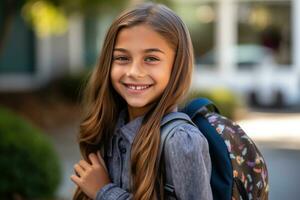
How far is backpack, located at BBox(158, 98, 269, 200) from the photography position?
71.5 inches

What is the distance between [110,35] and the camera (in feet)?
6.39

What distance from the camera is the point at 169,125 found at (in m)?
1.81

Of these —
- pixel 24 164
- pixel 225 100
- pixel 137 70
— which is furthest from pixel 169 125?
pixel 225 100

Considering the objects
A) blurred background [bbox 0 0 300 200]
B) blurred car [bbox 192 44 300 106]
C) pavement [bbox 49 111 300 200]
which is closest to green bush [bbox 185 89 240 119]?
blurred background [bbox 0 0 300 200]

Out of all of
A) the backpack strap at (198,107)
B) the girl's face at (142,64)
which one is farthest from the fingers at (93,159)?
the backpack strap at (198,107)

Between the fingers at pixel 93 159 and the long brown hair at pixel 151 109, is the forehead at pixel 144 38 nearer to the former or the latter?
the long brown hair at pixel 151 109

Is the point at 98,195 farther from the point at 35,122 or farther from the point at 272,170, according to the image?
the point at 35,122

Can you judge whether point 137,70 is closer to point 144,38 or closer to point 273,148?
point 144,38

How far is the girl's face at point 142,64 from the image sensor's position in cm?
187

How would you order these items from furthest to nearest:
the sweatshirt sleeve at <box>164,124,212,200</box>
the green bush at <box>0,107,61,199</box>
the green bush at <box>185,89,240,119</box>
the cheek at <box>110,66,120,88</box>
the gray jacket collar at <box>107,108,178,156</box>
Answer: the green bush at <box>185,89,240,119</box> < the green bush at <box>0,107,61,199</box> < the cheek at <box>110,66,120,88</box> < the gray jacket collar at <box>107,108,178,156</box> < the sweatshirt sleeve at <box>164,124,212,200</box>

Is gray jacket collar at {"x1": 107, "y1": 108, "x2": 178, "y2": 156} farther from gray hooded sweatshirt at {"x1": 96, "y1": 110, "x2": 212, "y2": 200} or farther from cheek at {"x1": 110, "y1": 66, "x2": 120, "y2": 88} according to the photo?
cheek at {"x1": 110, "y1": 66, "x2": 120, "y2": 88}

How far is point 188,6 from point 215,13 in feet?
2.53

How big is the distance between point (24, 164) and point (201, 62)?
40.5ft

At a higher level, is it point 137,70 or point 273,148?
point 137,70
